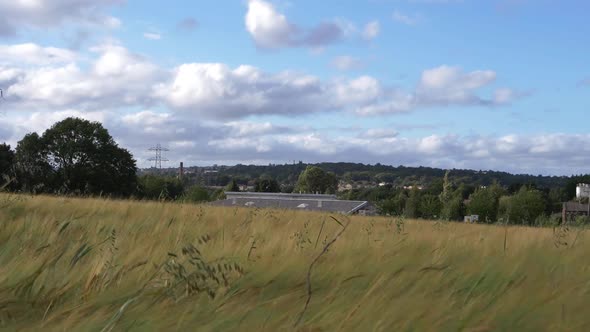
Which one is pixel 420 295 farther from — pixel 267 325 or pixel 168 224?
pixel 168 224

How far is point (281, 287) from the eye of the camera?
2742 mm

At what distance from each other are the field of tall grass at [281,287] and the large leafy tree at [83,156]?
38.8 metres

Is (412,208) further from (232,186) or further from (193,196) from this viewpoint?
(232,186)

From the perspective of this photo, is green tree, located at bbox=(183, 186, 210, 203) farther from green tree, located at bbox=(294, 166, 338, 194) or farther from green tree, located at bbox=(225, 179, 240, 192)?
green tree, located at bbox=(294, 166, 338, 194)

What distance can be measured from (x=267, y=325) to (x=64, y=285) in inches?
41.3

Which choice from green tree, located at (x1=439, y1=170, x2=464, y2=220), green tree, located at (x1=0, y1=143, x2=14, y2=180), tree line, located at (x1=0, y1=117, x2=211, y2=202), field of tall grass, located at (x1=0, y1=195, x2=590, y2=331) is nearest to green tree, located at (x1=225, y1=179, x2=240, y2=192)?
tree line, located at (x1=0, y1=117, x2=211, y2=202)

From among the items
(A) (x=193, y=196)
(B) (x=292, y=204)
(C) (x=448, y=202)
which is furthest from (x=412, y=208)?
(B) (x=292, y=204)

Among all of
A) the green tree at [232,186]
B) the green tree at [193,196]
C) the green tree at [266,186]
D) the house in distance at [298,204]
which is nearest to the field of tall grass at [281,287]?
the house in distance at [298,204]

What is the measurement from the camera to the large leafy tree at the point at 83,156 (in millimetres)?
41875

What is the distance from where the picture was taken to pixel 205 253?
11.5 ft

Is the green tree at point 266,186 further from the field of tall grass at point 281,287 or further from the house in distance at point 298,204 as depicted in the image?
the field of tall grass at point 281,287

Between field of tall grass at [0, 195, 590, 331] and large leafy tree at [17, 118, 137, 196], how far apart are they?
1528 inches

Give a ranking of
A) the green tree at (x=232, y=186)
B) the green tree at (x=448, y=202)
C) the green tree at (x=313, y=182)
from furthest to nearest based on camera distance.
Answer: the green tree at (x=313, y=182) < the green tree at (x=232, y=186) < the green tree at (x=448, y=202)

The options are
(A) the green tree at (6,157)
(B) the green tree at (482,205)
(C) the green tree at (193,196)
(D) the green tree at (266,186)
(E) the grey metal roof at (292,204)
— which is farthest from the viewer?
(D) the green tree at (266,186)
